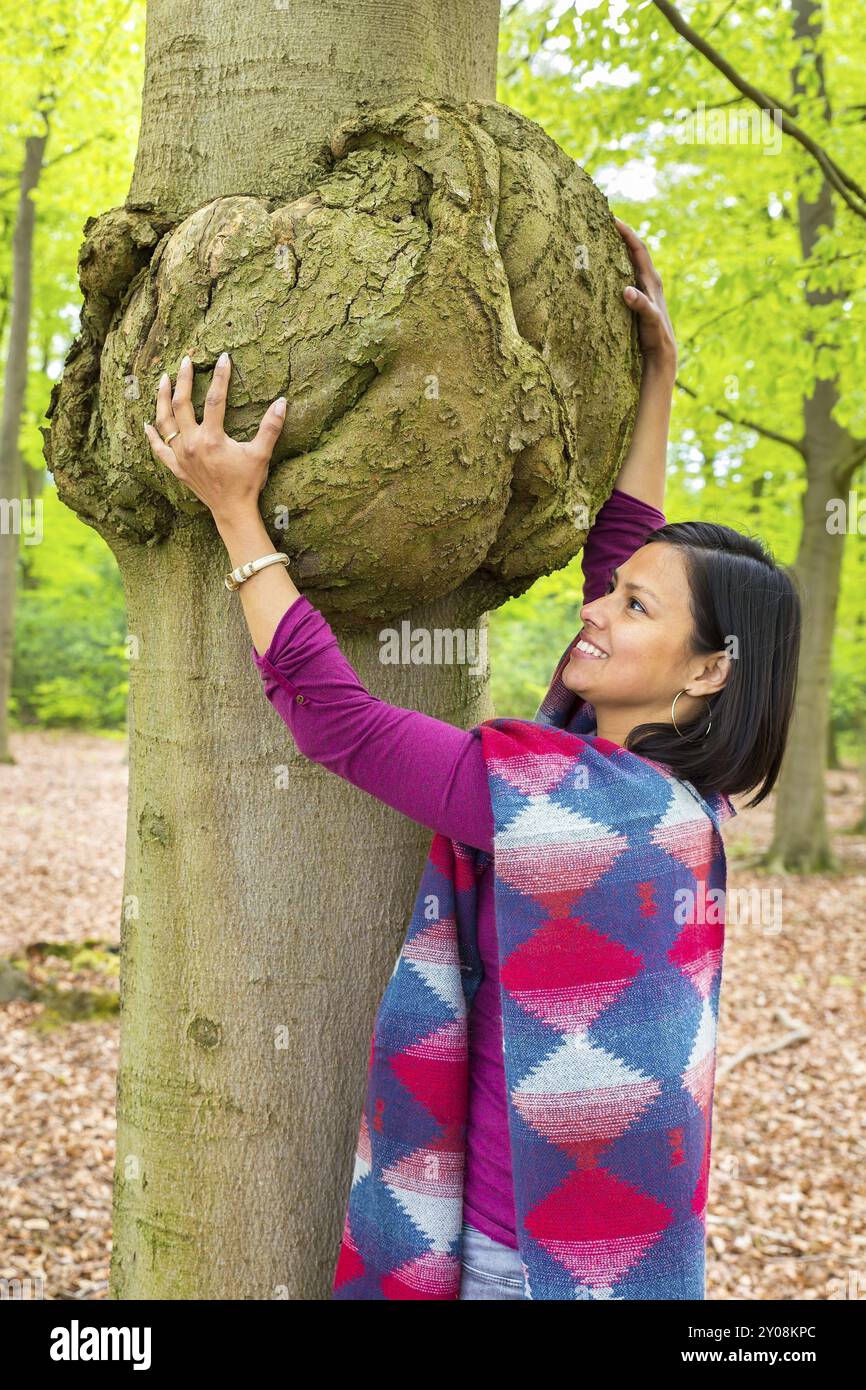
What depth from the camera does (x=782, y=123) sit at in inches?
152

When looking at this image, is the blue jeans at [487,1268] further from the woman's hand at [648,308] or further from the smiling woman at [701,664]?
the woman's hand at [648,308]

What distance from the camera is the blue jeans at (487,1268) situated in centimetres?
178

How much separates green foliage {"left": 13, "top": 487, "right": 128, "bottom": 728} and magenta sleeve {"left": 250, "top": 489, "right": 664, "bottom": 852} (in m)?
15.0

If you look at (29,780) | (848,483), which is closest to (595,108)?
(848,483)

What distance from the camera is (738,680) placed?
186cm

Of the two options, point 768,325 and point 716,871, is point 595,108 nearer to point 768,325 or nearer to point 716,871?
point 768,325

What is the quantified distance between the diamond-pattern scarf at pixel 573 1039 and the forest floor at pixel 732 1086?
2484mm

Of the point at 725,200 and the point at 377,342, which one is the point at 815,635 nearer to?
the point at 725,200

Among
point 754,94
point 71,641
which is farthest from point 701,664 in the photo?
point 71,641

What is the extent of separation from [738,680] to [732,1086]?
4662 mm

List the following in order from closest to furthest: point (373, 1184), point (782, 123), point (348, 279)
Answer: point (348, 279) → point (373, 1184) → point (782, 123)

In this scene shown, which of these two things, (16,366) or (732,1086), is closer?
(732,1086)

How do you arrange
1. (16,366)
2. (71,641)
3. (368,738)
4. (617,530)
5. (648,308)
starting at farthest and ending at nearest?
(71,641), (16,366), (617,530), (648,308), (368,738)

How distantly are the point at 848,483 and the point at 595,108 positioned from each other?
17.5 feet
